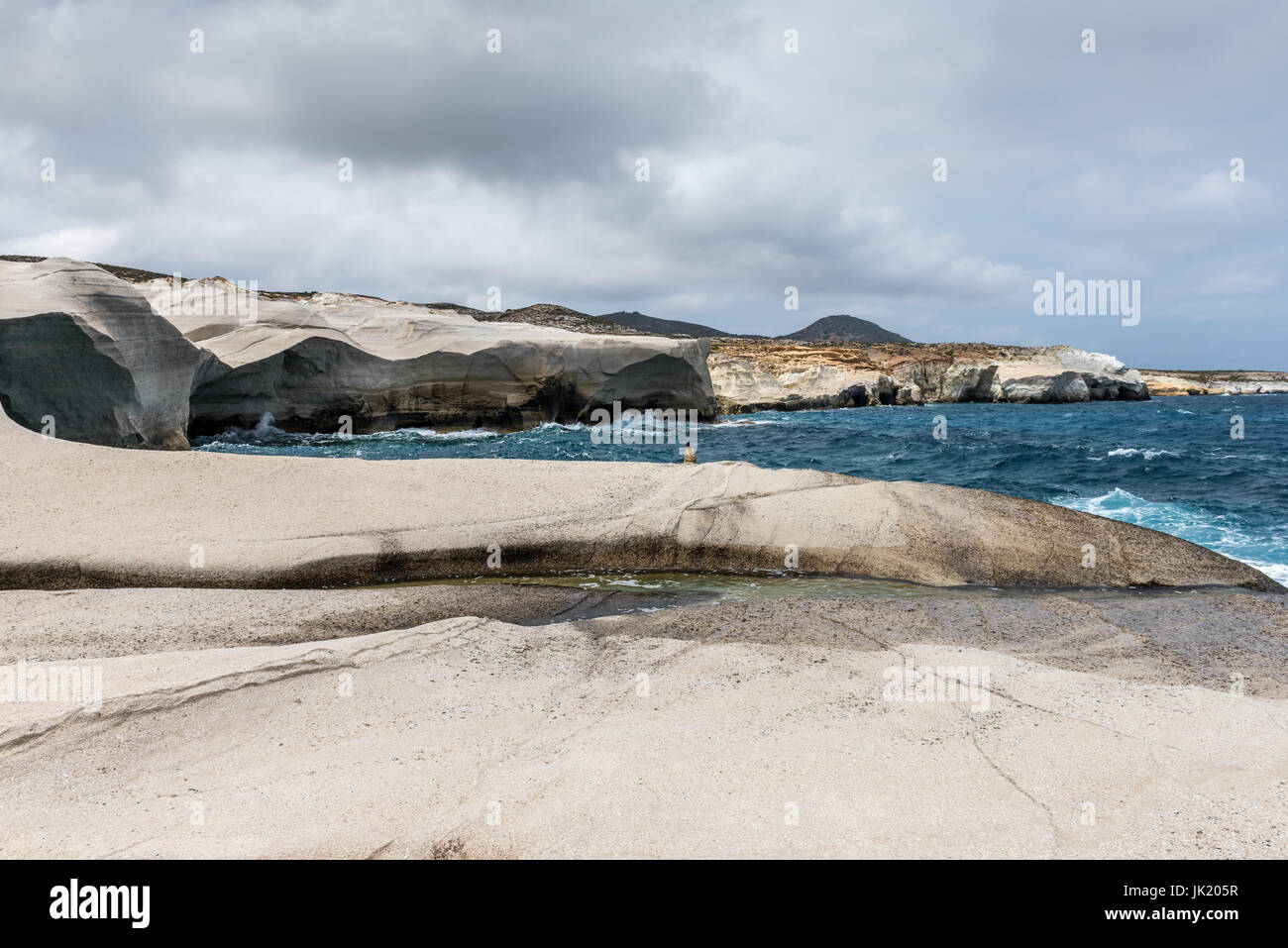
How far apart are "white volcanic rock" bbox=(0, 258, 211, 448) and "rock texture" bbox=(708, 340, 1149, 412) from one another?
138ft

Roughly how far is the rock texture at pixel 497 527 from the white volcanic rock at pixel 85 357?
17.8 feet

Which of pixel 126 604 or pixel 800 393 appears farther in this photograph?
pixel 800 393

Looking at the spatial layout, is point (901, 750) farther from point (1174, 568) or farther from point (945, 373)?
point (945, 373)

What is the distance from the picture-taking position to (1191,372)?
123688 mm

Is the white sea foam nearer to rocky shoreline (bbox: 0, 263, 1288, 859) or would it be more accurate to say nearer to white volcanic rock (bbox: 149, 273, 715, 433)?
rocky shoreline (bbox: 0, 263, 1288, 859)

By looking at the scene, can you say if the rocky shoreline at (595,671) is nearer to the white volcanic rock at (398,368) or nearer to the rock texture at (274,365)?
the rock texture at (274,365)

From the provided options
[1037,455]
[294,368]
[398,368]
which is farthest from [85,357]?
[1037,455]

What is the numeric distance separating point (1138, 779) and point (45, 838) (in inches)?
209

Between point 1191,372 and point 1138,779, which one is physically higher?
point 1191,372

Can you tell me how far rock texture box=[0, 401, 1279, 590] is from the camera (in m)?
8.72

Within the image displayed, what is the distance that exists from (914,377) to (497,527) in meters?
68.9

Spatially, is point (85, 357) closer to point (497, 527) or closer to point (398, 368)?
point (497, 527)

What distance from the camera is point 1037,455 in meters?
23.3
